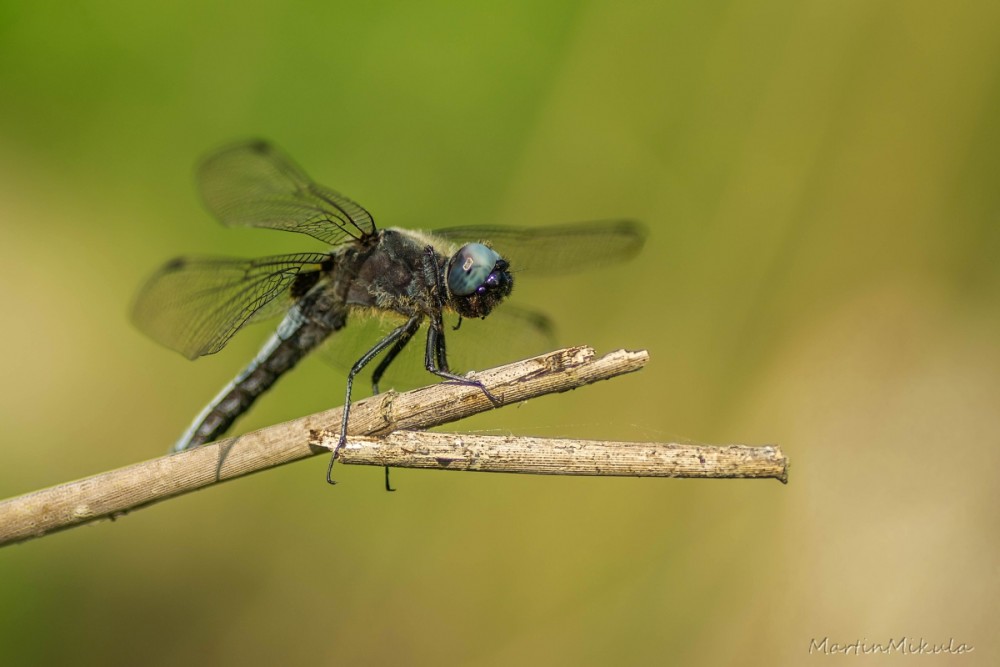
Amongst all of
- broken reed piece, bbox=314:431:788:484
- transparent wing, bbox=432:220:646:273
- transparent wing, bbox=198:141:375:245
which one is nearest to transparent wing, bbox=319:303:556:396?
transparent wing, bbox=432:220:646:273

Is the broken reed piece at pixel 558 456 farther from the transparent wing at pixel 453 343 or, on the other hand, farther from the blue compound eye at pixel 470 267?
the transparent wing at pixel 453 343

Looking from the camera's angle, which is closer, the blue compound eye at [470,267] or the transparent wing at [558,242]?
the blue compound eye at [470,267]

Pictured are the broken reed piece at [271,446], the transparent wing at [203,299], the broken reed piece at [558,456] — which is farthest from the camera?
the transparent wing at [203,299]

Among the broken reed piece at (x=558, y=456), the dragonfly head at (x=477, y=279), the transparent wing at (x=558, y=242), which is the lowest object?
the broken reed piece at (x=558, y=456)

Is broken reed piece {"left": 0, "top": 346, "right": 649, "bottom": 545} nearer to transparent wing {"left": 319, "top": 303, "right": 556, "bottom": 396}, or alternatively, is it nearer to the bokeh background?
transparent wing {"left": 319, "top": 303, "right": 556, "bottom": 396}

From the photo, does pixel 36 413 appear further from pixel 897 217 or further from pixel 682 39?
pixel 897 217

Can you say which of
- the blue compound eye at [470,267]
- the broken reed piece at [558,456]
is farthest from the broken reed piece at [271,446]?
the blue compound eye at [470,267]

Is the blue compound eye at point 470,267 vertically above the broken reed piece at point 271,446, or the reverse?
the blue compound eye at point 470,267
